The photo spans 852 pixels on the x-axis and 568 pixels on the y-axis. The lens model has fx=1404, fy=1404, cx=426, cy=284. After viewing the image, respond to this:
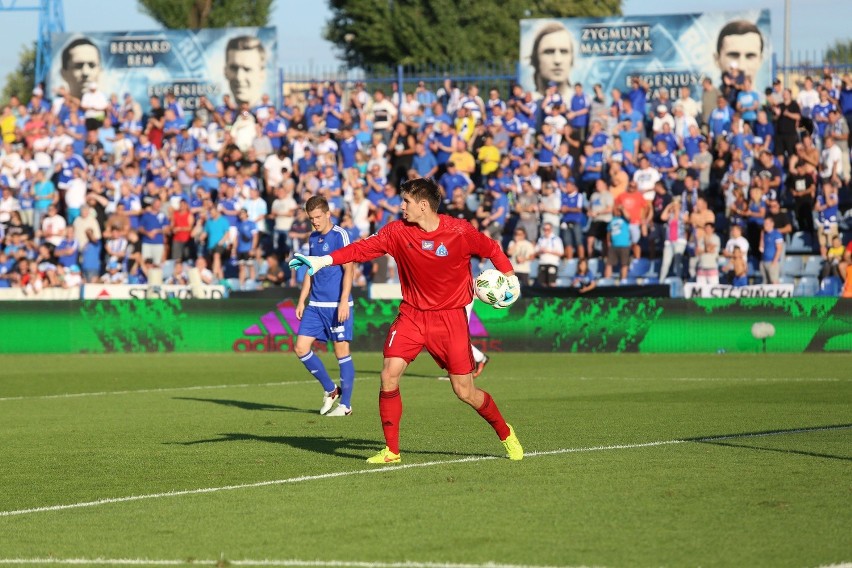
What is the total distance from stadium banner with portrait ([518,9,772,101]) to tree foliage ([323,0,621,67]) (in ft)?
93.6

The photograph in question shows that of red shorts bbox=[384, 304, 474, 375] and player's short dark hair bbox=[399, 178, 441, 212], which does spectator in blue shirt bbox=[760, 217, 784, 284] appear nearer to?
red shorts bbox=[384, 304, 474, 375]

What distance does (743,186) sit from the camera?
27734 mm

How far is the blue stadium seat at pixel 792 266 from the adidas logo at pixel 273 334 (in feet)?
29.5

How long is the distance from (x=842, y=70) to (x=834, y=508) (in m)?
26.7

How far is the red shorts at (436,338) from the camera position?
10.1 m

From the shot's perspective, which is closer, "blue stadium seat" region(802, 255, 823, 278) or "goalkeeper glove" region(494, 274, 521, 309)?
"goalkeeper glove" region(494, 274, 521, 309)

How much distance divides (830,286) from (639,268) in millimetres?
3693

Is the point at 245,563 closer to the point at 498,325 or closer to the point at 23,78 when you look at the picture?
the point at 498,325

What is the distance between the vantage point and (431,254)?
32.9 feet

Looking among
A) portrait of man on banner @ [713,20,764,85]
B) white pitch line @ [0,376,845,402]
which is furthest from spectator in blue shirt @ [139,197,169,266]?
portrait of man on banner @ [713,20,764,85]

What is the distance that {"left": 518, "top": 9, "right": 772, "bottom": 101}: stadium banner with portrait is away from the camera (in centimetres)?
3169

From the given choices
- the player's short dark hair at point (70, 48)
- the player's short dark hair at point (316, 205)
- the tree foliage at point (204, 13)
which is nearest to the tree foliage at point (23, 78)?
the tree foliage at point (204, 13)

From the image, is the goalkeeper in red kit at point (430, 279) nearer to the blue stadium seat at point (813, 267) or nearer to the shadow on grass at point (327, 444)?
the shadow on grass at point (327, 444)

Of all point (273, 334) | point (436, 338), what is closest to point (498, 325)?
point (273, 334)
